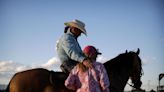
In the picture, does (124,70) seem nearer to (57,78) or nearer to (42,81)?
(57,78)

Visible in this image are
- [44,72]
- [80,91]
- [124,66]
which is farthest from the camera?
[124,66]

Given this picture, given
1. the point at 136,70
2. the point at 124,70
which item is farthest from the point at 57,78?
the point at 136,70

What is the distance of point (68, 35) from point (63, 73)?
98 centimetres

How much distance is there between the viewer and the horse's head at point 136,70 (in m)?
9.60

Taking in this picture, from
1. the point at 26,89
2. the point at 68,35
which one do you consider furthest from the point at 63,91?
the point at 68,35

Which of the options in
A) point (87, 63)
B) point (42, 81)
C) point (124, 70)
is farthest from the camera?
point (124, 70)

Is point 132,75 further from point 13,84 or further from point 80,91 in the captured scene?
point 13,84

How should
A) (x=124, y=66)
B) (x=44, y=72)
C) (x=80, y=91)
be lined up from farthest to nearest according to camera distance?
(x=124, y=66), (x=44, y=72), (x=80, y=91)

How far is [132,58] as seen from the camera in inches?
378

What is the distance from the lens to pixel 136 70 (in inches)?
380

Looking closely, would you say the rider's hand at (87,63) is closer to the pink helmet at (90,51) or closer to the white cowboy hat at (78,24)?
the pink helmet at (90,51)

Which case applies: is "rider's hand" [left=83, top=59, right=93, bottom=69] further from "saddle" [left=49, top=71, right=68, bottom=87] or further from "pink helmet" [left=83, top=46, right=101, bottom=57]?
"saddle" [left=49, top=71, right=68, bottom=87]

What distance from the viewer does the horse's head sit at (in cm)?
960

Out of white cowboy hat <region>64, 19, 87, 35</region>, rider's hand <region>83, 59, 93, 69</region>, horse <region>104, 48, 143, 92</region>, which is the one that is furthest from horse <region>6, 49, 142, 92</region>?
white cowboy hat <region>64, 19, 87, 35</region>
